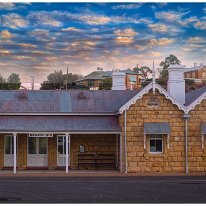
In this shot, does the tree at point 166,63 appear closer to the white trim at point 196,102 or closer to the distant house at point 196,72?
the distant house at point 196,72

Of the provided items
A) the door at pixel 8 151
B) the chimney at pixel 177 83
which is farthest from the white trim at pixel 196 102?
the door at pixel 8 151

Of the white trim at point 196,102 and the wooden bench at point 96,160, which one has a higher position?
the white trim at point 196,102

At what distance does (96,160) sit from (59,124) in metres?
3.08

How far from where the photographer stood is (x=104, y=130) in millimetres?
31844

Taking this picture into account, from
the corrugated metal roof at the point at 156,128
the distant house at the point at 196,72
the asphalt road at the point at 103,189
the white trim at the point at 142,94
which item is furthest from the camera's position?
the distant house at the point at 196,72

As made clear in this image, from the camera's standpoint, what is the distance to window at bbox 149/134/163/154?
31.9 m

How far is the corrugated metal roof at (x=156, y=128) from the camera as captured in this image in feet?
103

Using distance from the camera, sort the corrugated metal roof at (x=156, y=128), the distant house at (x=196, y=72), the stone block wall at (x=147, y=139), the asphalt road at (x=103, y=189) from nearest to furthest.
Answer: the asphalt road at (x=103, y=189)
the corrugated metal roof at (x=156, y=128)
the stone block wall at (x=147, y=139)
the distant house at (x=196, y=72)

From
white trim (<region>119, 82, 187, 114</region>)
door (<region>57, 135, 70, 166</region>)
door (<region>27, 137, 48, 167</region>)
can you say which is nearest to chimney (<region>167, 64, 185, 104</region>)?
white trim (<region>119, 82, 187, 114</region>)

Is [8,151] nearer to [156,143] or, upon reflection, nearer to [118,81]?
[156,143]

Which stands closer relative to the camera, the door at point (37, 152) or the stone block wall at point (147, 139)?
the stone block wall at point (147, 139)

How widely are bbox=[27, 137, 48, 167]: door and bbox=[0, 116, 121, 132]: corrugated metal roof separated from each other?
4.71 ft

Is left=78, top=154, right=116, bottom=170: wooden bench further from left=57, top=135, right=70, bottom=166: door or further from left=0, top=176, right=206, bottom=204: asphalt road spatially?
left=0, top=176, right=206, bottom=204: asphalt road

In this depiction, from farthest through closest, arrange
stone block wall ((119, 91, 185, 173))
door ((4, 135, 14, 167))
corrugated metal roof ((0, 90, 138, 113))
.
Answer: corrugated metal roof ((0, 90, 138, 113))
door ((4, 135, 14, 167))
stone block wall ((119, 91, 185, 173))
